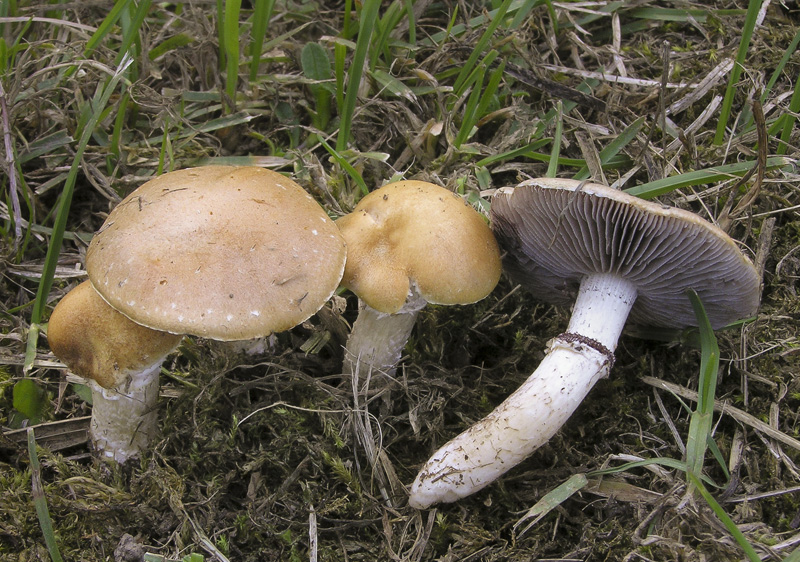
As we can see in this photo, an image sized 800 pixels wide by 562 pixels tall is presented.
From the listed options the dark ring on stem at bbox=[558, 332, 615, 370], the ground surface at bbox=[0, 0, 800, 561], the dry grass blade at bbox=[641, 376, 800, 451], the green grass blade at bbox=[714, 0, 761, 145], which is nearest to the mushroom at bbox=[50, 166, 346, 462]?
the ground surface at bbox=[0, 0, 800, 561]

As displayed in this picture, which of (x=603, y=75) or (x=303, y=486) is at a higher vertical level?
(x=603, y=75)

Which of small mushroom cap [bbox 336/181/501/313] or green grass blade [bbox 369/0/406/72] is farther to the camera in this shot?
green grass blade [bbox 369/0/406/72]

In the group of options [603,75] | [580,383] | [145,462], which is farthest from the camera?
[603,75]

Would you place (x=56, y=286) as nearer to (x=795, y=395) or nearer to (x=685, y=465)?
(x=685, y=465)

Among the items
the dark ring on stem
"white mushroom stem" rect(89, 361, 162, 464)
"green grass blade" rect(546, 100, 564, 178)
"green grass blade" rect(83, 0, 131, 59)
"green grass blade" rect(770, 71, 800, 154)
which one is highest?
"green grass blade" rect(83, 0, 131, 59)

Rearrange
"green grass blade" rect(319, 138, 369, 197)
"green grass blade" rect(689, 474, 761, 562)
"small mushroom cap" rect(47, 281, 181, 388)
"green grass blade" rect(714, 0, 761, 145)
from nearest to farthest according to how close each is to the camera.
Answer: "green grass blade" rect(689, 474, 761, 562) < "small mushroom cap" rect(47, 281, 181, 388) < "green grass blade" rect(714, 0, 761, 145) < "green grass blade" rect(319, 138, 369, 197)

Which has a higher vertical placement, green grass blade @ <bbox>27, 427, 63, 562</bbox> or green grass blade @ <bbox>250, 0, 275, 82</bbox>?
green grass blade @ <bbox>250, 0, 275, 82</bbox>

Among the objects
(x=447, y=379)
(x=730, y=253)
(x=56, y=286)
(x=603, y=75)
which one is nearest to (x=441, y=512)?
(x=447, y=379)

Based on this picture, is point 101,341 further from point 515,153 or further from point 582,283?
point 515,153

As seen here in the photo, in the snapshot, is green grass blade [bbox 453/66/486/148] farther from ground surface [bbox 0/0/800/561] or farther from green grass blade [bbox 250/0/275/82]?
green grass blade [bbox 250/0/275/82]
